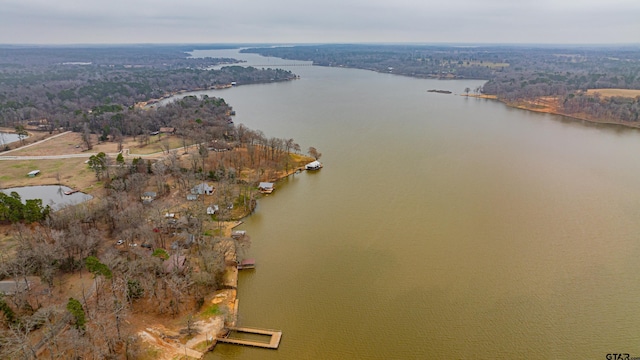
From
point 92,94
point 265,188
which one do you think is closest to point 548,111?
point 265,188

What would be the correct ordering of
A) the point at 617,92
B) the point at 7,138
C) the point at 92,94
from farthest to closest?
the point at 617,92 < the point at 92,94 < the point at 7,138

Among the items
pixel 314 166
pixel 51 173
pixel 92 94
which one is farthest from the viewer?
pixel 92 94

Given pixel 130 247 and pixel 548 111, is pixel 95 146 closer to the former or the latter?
pixel 130 247

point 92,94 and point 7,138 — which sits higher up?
point 92,94

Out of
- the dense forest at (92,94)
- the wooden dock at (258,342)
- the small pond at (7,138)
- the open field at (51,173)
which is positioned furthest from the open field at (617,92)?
the small pond at (7,138)

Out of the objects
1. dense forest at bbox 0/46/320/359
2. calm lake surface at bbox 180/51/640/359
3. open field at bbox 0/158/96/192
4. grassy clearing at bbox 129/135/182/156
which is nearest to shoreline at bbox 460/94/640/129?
calm lake surface at bbox 180/51/640/359

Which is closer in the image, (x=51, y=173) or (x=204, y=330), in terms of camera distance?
(x=204, y=330)

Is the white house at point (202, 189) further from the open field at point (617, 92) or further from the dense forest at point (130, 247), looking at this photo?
the open field at point (617, 92)
